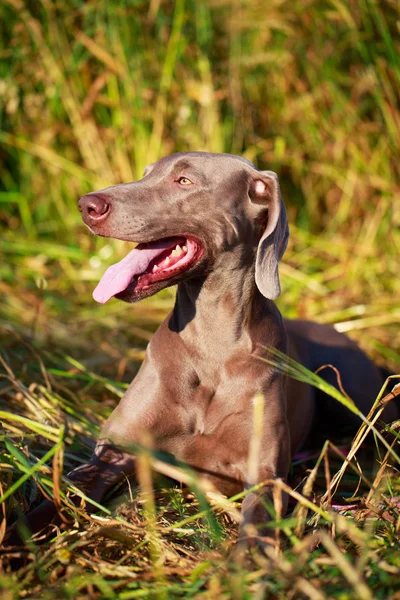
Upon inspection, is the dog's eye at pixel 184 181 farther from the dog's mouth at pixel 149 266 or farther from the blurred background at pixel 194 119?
the blurred background at pixel 194 119

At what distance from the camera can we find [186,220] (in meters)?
2.53

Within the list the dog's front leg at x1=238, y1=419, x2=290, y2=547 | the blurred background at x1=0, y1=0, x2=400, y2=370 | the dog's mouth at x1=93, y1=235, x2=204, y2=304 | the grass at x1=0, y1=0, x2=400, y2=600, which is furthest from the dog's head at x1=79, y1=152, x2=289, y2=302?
the blurred background at x1=0, y1=0, x2=400, y2=370

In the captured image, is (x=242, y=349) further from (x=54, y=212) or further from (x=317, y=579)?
(x=54, y=212)

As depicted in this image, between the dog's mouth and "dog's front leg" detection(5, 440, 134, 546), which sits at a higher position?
the dog's mouth

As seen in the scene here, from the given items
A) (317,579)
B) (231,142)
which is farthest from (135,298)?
(231,142)

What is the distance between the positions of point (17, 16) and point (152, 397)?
348cm

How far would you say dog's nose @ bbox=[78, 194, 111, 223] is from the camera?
2395 mm

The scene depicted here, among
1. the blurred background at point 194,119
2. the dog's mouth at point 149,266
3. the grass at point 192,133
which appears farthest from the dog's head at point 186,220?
the blurred background at point 194,119

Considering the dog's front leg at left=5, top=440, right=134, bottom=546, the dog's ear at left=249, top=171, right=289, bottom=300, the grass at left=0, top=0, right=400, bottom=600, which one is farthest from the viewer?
the grass at left=0, top=0, right=400, bottom=600

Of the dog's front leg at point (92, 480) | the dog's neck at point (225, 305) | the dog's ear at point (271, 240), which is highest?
the dog's ear at point (271, 240)

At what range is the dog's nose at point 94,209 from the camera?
7.86ft

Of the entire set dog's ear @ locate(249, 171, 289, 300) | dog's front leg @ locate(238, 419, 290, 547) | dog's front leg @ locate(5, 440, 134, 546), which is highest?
dog's ear @ locate(249, 171, 289, 300)

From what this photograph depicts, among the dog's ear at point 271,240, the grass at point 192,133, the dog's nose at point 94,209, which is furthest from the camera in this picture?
the grass at point 192,133

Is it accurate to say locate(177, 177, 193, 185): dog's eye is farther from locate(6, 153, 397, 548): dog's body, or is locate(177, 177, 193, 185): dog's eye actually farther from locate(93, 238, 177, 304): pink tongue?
locate(93, 238, 177, 304): pink tongue
